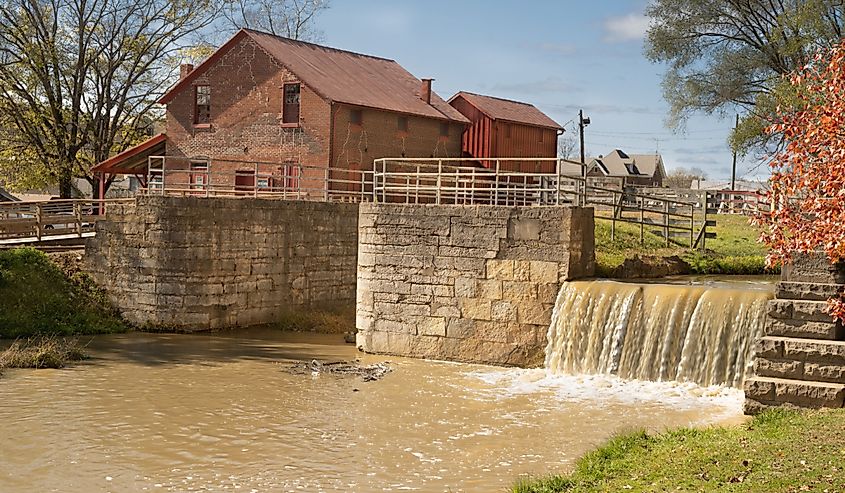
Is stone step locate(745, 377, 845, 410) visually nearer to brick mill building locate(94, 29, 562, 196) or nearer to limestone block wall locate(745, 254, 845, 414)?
limestone block wall locate(745, 254, 845, 414)

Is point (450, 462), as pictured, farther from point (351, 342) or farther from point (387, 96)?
point (387, 96)

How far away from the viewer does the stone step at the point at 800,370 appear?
11.9m

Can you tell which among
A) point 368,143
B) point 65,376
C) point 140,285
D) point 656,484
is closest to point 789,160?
point 656,484

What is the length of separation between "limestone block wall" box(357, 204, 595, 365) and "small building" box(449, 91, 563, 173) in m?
15.7

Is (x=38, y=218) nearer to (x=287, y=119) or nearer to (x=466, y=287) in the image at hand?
(x=287, y=119)

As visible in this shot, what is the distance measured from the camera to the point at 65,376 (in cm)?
1672

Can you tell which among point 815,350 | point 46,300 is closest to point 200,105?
point 46,300

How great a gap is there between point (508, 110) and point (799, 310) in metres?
26.9

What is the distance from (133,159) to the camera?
107ft

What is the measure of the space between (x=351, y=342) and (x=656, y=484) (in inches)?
511

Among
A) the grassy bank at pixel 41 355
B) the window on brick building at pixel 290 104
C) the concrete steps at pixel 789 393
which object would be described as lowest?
the grassy bank at pixel 41 355

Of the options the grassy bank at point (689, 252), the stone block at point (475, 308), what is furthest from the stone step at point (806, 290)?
the grassy bank at point (689, 252)

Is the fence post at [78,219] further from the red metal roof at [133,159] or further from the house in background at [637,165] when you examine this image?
the house in background at [637,165]

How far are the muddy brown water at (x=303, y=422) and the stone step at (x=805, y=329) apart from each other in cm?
147
